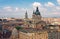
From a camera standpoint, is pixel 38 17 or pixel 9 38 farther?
pixel 38 17

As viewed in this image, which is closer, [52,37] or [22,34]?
[52,37]

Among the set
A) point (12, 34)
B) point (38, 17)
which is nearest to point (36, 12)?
point (38, 17)

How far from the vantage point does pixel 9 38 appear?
26141 mm

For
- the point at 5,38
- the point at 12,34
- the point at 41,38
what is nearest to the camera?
the point at 41,38

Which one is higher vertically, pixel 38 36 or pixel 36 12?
pixel 36 12

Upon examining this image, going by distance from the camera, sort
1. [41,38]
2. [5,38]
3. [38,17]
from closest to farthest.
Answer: [41,38] → [5,38] → [38,17]

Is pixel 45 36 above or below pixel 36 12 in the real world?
below

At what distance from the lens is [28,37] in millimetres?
24375

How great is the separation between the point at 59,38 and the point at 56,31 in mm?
1090

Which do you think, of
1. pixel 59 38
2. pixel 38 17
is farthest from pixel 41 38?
pixel 38 17

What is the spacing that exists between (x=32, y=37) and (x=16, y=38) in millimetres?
3212

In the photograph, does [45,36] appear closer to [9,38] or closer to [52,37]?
[52,37]

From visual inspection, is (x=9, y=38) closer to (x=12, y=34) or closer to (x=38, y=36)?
(x=12, y=34)

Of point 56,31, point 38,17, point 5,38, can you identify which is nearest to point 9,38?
point 5,38
